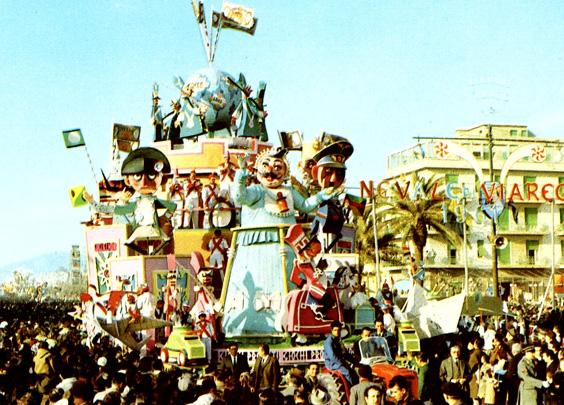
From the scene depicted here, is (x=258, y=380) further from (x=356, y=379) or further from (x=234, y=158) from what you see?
(x=234, y=158)

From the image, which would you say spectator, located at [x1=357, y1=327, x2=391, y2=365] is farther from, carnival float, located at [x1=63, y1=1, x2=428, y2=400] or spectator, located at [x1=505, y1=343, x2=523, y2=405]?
spectator, located at [x1=505, y1=343, x2=523, y2=405]

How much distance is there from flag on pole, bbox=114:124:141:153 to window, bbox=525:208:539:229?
35230 mm

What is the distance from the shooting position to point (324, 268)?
2064 cm

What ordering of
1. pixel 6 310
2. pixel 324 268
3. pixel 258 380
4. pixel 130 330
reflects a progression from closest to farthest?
pixel 258 380 < pixel 324 268 < pixel 130 330 < pixel 6 310

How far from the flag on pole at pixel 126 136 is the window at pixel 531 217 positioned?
35.2m

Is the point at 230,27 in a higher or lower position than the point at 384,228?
higher

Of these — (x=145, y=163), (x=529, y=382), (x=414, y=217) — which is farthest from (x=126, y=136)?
(x=529, y=382)

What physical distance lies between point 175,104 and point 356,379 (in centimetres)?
2318

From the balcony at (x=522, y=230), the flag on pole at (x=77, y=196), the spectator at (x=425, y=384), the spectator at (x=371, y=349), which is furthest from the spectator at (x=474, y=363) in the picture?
the balcony at (x=522, y=230)

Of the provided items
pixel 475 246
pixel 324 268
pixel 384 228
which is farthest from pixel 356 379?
pixel 475 246

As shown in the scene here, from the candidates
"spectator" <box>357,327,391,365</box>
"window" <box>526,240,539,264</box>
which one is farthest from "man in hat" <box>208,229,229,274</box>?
"window" <box>526,240,539,264</box>

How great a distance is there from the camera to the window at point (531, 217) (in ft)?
209

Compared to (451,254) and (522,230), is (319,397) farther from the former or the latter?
(522,230)

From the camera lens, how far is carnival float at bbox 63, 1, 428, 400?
20531 millimetres
